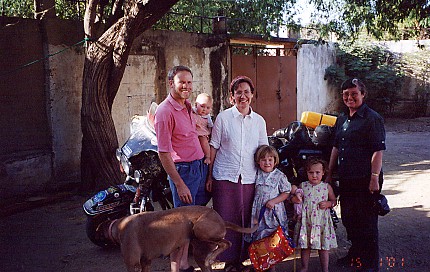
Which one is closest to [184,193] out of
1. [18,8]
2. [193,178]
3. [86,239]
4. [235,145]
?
[193,178]

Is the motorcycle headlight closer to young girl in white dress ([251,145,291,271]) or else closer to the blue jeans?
the blue jeans

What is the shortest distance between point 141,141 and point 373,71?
13389 mm

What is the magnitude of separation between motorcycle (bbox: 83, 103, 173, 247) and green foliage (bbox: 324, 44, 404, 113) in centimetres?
1207

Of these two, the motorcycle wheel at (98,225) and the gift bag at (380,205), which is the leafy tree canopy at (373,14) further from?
the motorcycle wheel at (98,225)

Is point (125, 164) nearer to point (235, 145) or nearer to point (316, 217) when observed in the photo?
point (235, 145)

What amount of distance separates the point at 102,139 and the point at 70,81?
113 centimetres

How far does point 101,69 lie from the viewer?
6473 millimetres

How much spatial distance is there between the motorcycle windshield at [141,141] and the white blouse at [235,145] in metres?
0.59

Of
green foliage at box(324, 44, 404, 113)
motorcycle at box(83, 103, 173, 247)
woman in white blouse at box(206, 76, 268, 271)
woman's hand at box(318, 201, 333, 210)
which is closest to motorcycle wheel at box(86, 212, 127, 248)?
motorcycle at box(83, 103, 173, 247)

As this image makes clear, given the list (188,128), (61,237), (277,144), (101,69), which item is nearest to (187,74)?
(188,128)

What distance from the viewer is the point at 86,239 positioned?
16.6 ft

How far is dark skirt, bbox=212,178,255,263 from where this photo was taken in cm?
381

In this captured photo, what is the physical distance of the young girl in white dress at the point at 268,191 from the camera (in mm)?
3744

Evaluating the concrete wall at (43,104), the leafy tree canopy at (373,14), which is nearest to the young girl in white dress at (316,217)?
the leafy tree canopy at (373,14)
